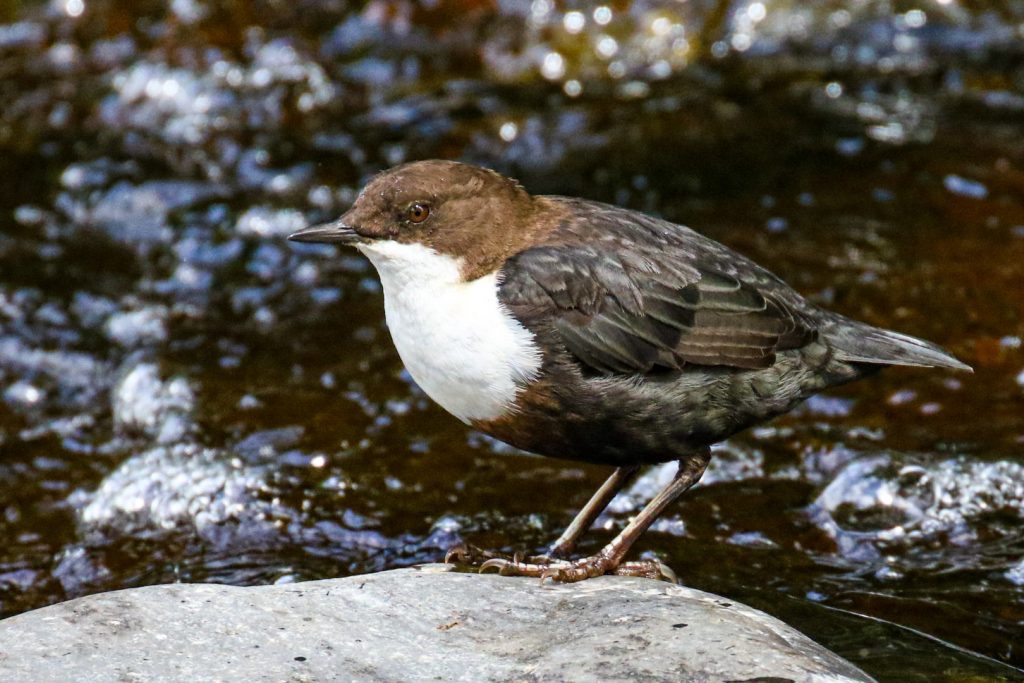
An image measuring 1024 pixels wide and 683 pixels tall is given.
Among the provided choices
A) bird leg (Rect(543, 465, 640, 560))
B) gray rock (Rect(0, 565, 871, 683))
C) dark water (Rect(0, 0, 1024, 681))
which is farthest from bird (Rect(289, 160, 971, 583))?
dark water (Rect(0, 0, 1024, 681))

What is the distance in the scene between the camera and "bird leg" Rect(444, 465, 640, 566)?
13.4 ft

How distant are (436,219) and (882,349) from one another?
1.52 m

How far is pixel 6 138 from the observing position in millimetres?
8141

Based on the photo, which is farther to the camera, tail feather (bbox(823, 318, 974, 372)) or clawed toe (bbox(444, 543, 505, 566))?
tail feather (bbox(823, 318, 974, 372))

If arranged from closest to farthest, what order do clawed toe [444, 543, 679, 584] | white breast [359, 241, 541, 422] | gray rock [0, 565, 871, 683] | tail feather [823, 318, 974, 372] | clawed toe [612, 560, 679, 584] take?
gray rock [0, 565, 871, 683] < white breast [359, 241, 541, 422] < clawed toe [444, 543, 679, 584] < clawed toe [612, 560, 679, 584] < tail feather [823, 318, 974, 372]

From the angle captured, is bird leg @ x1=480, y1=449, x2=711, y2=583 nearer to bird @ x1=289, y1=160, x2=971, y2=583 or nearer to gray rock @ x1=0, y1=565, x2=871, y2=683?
bird @ x1=289, y1=160, x2=971, y2=583

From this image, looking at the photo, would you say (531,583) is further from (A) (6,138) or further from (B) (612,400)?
(A) (6,138)

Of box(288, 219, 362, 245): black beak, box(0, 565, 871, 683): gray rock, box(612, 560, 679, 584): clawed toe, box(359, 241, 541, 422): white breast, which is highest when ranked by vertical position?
box(288, 219, 362, 245): black beak

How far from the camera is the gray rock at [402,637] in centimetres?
292

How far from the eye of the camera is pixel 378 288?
6.76 m

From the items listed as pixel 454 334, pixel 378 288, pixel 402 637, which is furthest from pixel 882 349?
pixel 378 288

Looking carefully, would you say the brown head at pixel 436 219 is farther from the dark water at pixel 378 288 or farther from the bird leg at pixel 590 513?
the dark water at pixel 378 288

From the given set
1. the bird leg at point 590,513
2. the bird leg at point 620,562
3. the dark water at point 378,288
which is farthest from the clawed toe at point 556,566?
the dark water at point 378,288

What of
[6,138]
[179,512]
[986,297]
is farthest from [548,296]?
[6,138]
